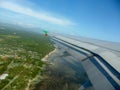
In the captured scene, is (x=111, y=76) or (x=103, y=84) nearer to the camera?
(x=103, y=84)

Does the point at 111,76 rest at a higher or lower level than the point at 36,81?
higher

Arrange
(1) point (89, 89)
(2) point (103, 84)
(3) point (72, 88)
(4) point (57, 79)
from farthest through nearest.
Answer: (4) point (57, 79) → (3) point (72, 88) → (1) point (89, 89) → (2) point (103, 84)

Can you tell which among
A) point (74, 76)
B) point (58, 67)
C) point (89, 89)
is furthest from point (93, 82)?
point (58, 67)

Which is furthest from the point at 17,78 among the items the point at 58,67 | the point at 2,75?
the point at 58,67

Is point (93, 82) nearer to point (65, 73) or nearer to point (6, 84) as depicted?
point (6, 84)

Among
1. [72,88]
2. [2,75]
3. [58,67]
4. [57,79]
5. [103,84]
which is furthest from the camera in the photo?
[58,67]

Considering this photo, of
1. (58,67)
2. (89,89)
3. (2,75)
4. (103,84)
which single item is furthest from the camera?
(58,67)

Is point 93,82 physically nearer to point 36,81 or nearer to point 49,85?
point 49,85

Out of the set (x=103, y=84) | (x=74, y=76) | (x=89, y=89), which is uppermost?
(x=103, y=84)

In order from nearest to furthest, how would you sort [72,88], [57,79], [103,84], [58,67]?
[103,84]
[72,88]
[57,79]
[58,67]
